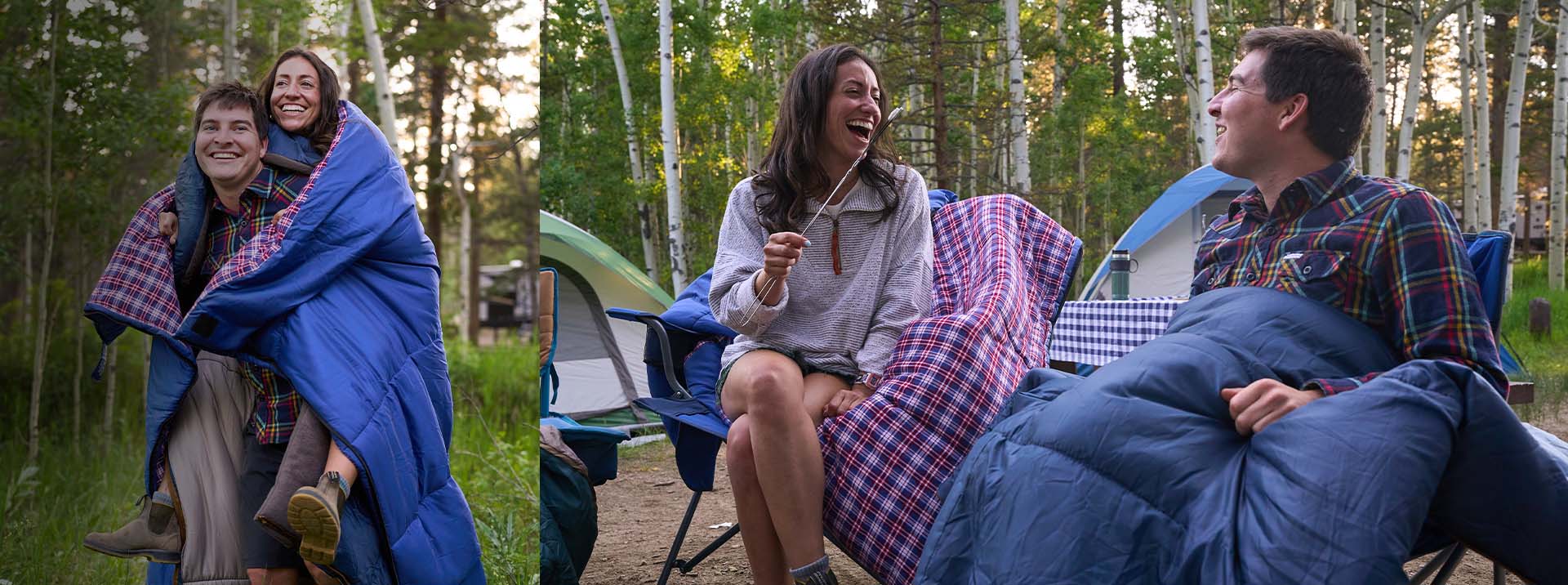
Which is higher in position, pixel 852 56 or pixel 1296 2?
pixel 1296 2

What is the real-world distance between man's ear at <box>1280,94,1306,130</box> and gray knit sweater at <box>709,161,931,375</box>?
59 cm

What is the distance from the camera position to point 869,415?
5.60ft

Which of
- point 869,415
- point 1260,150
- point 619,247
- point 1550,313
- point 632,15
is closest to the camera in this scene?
point 1260,150

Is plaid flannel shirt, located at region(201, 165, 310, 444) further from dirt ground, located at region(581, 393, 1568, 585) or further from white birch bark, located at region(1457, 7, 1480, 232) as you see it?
white birch bark, located at region(1457, 7, 1480, 232)

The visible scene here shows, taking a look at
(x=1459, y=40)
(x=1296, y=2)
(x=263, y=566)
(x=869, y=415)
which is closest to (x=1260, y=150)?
(x=869, y=415)

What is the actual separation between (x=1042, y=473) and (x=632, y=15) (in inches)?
61.6

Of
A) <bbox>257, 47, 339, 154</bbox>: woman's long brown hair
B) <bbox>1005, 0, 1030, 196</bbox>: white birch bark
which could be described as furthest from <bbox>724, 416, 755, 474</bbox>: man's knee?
<bbox>1005, 0, 1030, 196</bbox>: white birch bark

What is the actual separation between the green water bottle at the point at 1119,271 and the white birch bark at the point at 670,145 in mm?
1795

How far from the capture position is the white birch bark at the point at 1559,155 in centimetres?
585

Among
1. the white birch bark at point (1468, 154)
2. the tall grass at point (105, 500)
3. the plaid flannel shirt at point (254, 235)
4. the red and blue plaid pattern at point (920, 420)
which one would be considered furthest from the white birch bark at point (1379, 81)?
the plaid flannel shirt at point (254, 235)

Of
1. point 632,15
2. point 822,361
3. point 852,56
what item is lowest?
point 822,361

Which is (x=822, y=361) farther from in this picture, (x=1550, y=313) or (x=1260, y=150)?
(x=1550, y=313)

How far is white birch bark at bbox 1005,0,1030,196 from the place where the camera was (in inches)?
132

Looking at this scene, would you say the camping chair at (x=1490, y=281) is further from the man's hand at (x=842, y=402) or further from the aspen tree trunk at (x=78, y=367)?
the aspen tree trunk at (x=78, y=367)
